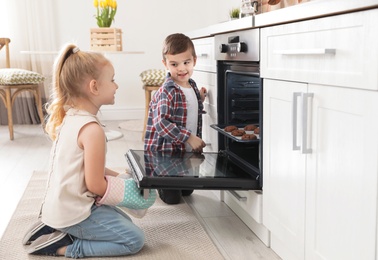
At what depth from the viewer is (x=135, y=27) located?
17.1 ft

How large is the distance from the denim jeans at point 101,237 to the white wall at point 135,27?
138 inches

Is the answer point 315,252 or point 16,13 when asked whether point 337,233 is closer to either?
point 315,252

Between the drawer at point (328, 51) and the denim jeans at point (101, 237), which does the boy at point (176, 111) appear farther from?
the drawer at point (328, 51)

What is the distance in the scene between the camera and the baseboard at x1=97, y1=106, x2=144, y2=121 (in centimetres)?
528

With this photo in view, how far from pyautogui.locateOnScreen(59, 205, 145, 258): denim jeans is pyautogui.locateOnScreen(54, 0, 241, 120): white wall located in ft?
11.5

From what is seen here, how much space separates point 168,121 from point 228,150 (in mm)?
309

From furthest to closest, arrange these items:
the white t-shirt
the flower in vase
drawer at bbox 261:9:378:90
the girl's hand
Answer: the flower in vase, the girl's hand, the white t-shirt, drawer at bbox 261:9:378:90

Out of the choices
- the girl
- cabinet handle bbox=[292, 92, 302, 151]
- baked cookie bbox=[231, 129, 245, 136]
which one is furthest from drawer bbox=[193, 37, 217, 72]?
cabinet handle bbox=[292, 92, 302, 151]

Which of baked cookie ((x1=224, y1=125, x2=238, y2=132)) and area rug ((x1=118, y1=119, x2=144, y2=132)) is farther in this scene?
area rug ((x1=118, y1=119, x2=144, y2=132))

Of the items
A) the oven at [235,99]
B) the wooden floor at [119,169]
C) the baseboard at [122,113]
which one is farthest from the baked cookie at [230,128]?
the baseboard at [122,113]

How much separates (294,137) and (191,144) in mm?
942

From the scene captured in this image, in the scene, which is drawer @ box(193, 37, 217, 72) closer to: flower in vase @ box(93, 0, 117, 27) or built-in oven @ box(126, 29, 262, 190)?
built-in oven @ box(126, 29, 262, 190)

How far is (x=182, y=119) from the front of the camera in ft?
7.92

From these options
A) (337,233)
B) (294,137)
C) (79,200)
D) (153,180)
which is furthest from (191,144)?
(337,233)
